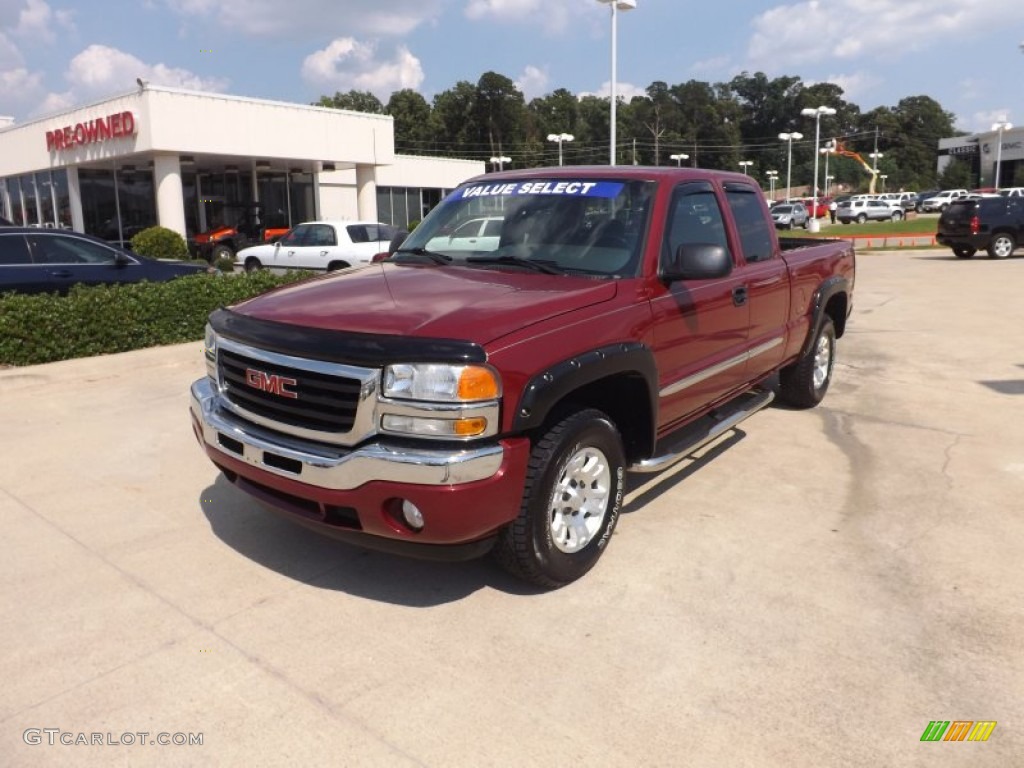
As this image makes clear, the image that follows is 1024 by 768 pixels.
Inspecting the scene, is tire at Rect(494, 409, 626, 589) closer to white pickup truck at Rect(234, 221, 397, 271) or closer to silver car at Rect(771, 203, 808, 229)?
white pickup truck at Rect(234, 221, 397, 271)

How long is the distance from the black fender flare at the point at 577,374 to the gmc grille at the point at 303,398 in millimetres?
679

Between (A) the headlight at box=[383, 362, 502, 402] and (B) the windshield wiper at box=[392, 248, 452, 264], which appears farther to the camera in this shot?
(B) the windshield wiper at box=[392, 248, 452, 264]

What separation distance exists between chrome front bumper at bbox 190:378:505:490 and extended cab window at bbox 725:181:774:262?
291cm

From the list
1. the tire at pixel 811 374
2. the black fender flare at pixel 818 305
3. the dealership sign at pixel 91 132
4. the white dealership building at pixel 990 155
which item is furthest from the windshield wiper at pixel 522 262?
the white dealership building at pixel 990 155

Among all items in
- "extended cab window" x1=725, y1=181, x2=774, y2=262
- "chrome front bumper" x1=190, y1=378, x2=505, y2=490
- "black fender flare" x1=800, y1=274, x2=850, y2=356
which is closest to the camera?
"chrome front bumper" x1=190, y1=378, x2=505, y2=490

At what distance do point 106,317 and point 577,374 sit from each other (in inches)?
267

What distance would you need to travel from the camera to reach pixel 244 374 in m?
3.61

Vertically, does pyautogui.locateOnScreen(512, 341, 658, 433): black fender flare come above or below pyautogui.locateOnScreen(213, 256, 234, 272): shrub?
below

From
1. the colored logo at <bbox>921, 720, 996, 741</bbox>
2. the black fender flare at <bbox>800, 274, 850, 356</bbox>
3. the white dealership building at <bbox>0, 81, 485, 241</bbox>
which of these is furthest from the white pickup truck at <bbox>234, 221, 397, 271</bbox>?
the colored logo at <bbox>921, 720, 996, 741</bbox>

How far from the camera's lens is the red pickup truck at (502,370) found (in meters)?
3.10

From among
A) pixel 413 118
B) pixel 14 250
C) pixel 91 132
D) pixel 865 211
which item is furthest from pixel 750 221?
pixel 413 118

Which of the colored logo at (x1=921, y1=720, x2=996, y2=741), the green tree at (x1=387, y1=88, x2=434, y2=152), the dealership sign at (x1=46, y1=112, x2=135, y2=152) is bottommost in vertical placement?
the colored logo at (x1=921, y1=720, x2=996, y2=741)

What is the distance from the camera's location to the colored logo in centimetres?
269

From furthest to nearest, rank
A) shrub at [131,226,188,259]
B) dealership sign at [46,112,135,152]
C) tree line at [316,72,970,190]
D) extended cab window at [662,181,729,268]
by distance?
tree line at [316,72,970,190] → dealership sign at [46,112,135,152] → shrub at [131,226,188,259] → extended cab window at [662,181,729,268]
